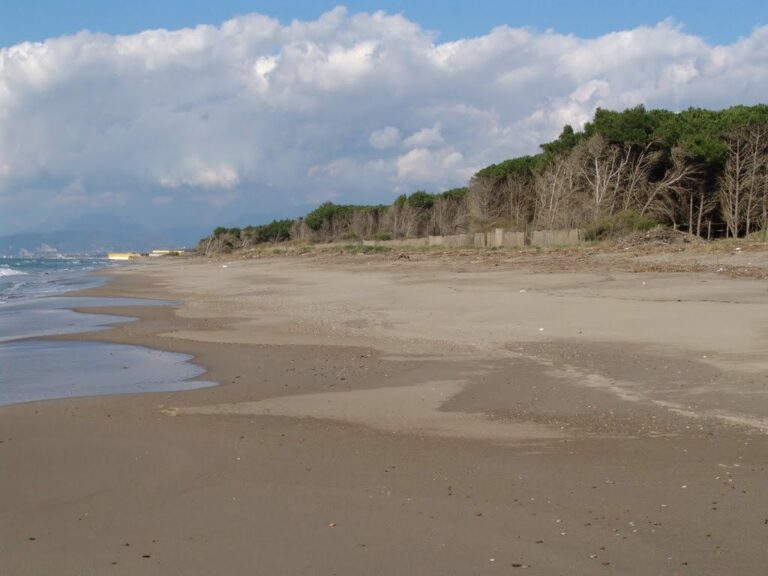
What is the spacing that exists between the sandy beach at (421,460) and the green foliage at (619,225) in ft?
90.7

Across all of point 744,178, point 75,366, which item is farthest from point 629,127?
point 75,366

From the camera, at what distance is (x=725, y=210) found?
44.2 m

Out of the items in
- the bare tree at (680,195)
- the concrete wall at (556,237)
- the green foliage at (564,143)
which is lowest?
the concrete wall at (556,237)

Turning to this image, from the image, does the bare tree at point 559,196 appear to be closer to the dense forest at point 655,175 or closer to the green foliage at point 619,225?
the dense forest at point 655,175

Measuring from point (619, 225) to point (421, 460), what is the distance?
37308 millimetres

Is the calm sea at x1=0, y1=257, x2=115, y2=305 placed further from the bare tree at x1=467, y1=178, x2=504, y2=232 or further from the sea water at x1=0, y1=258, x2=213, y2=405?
the bare tree at x1=467, y1=178, x2=504, y2=232

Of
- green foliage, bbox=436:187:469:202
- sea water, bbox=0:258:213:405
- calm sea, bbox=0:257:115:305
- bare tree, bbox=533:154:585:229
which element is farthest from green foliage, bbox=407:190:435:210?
sea water, bbox=0:258:213:405

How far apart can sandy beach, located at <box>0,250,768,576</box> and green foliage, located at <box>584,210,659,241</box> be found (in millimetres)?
27652

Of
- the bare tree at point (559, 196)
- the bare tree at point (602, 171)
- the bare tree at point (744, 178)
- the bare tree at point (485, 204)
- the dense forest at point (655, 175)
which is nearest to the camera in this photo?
the bare tree at point (744, 178)

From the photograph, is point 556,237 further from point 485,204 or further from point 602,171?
point 485,204

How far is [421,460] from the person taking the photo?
598 centimetres

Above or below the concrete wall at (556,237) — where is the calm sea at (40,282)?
below

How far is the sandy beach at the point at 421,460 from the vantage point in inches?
166

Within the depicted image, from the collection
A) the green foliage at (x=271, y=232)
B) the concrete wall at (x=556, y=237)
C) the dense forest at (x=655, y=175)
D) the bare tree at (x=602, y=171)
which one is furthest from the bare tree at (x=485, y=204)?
the green foliage at (x=271, y=232)
